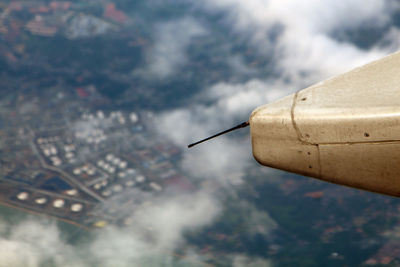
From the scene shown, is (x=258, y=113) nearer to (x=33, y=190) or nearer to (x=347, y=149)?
(x=347, y=149)

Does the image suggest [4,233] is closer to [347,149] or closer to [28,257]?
[28,257]

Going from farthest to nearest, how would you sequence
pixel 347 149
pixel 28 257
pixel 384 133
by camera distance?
pixel 28 257, pixel 347 149, pixel 384 133

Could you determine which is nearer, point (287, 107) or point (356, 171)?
point (356, 171)

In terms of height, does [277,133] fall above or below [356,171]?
above

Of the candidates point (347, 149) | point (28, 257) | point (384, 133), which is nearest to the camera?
point (384, 133)

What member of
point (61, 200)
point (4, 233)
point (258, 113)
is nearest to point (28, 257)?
point (4, 233)

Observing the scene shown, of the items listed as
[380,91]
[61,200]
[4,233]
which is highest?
[61,200]
